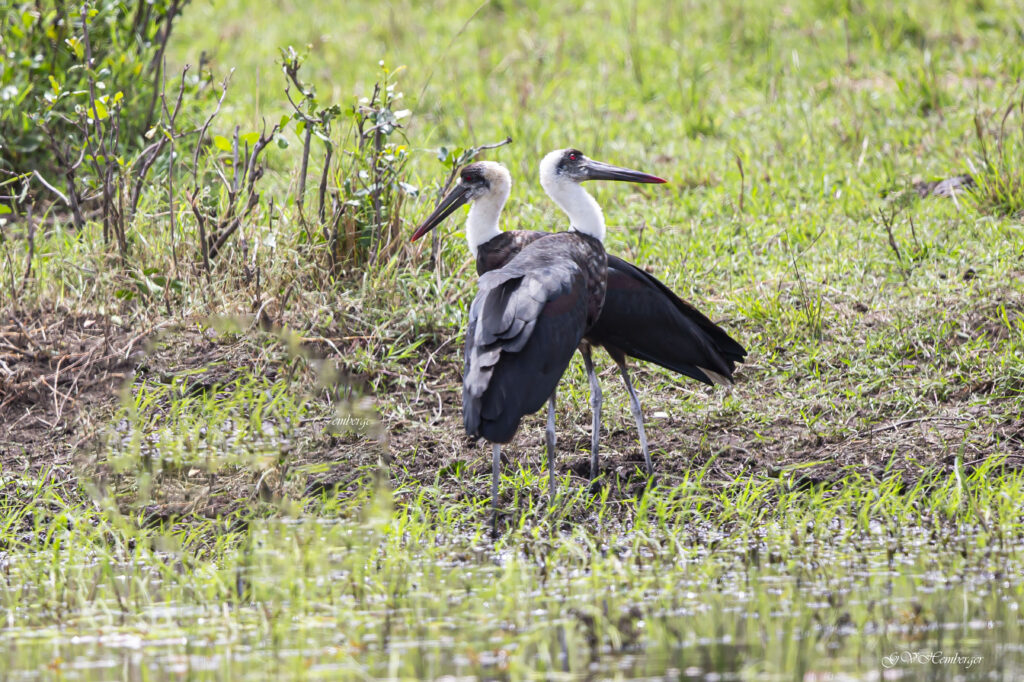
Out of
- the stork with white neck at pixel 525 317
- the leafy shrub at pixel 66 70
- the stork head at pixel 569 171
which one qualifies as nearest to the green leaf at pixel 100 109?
the leafy shrub at pixel 66 70

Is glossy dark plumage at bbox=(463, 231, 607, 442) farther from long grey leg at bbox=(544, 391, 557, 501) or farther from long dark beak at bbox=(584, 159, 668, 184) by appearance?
long dark beak at bbox=(584, 159, 668, 184)

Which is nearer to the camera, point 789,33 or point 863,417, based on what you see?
point 863,417

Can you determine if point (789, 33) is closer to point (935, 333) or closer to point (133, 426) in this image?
point (935, 333)

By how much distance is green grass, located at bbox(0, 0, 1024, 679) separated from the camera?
10.9 feet

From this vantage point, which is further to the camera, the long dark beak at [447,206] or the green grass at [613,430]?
the long dark beak at [447,206]

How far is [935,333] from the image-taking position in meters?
5.46

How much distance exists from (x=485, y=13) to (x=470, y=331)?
6087mm

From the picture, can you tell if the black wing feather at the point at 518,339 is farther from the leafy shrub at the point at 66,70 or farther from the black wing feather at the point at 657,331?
the leafy shrub at the point at 66,70

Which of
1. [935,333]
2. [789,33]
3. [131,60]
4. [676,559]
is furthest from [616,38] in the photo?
[676,559]

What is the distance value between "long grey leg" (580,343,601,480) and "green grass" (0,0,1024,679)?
13 centimetres

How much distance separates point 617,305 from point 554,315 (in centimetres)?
67

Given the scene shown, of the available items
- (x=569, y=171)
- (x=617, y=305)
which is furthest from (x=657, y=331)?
(x=569, y=171)

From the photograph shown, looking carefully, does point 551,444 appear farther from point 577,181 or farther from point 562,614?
point 562,614

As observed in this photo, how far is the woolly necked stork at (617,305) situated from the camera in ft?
16.5
